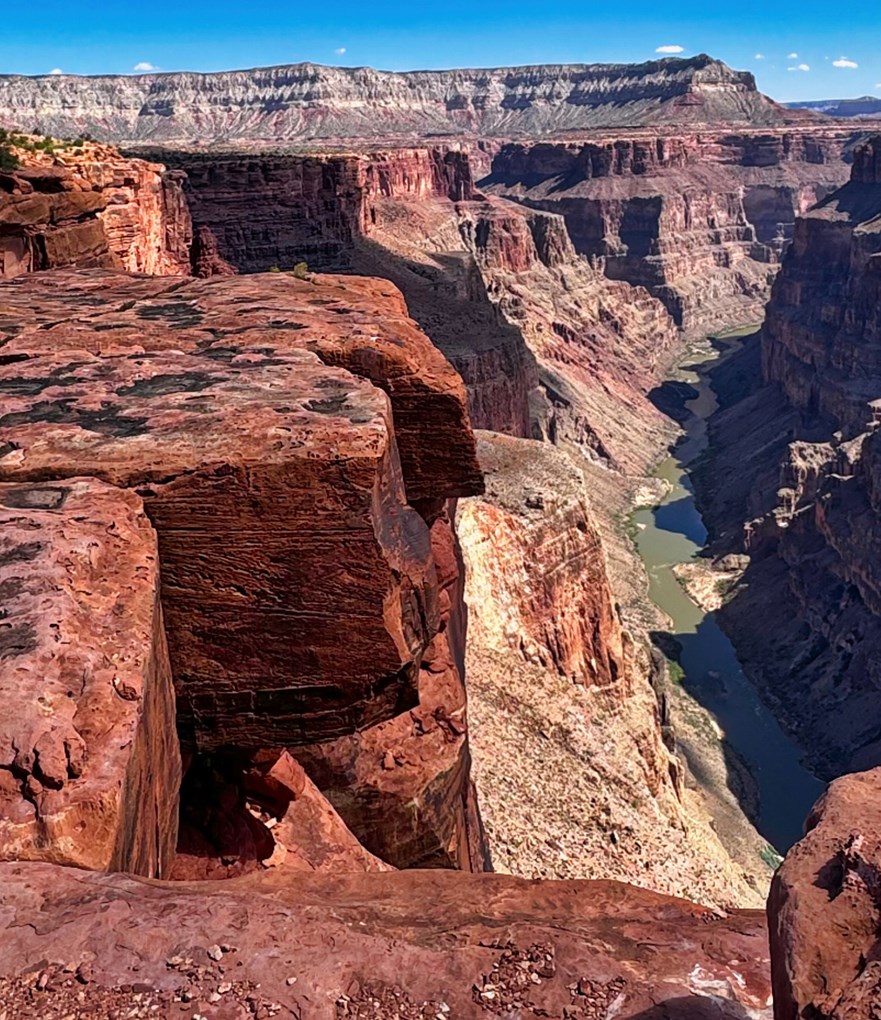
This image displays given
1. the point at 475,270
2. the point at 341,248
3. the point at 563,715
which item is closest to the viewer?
the point at 563,715

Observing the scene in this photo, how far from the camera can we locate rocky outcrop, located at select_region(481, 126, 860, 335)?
13150cm

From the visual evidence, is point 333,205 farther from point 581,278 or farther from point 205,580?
point 205,580

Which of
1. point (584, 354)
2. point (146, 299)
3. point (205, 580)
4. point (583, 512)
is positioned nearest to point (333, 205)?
point (584, 354)

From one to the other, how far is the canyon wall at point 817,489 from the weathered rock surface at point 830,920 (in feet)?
124

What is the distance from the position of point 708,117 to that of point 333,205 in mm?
152331

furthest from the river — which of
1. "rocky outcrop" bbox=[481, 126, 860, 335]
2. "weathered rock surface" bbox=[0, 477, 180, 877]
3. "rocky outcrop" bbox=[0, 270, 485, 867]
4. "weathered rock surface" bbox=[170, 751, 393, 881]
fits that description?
"rocky outcrop" bbox=[481, 126, 860, 335]

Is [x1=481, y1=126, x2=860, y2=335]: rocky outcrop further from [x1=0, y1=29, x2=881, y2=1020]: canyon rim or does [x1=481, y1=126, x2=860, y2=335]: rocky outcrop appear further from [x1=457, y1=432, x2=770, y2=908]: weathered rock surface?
[x1=0, y1=29, x2=881, y2=1020]: canyon rim

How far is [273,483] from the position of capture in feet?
20.7

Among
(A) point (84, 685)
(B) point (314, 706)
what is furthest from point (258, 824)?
(A) point (84, 685)

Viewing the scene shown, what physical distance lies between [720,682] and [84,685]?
44404 millimetres

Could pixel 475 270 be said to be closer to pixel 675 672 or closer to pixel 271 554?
pixel 675 672

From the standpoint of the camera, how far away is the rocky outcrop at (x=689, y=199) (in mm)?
131500

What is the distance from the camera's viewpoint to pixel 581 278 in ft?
359

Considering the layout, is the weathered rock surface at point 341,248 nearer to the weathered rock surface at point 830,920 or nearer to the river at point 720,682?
the river at point 720,682
